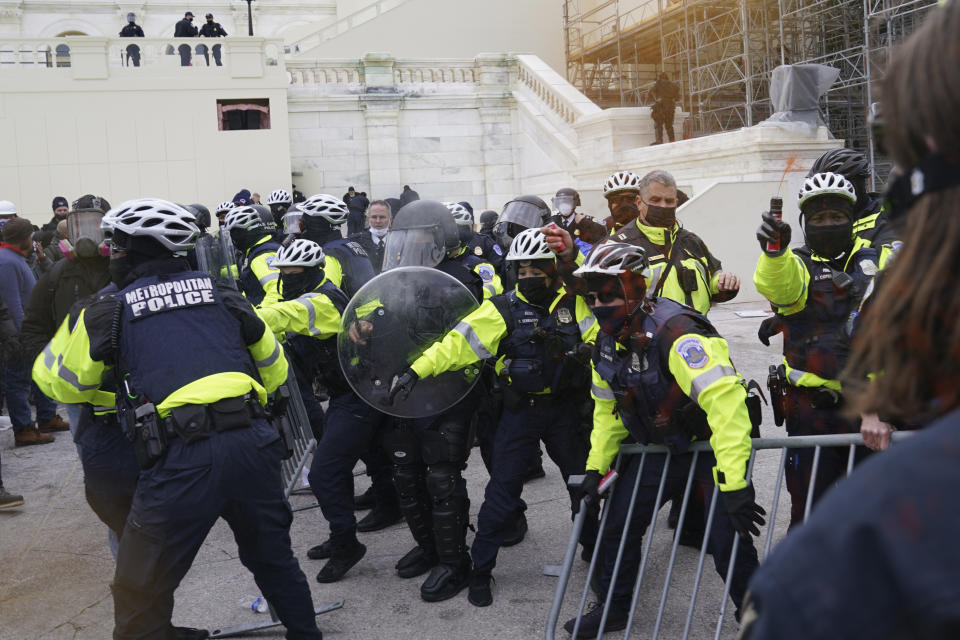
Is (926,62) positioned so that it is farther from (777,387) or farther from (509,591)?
(509,591)

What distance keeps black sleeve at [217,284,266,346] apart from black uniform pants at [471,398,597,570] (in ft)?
5.10

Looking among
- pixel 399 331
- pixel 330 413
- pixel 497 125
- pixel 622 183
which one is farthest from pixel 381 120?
pixel 399 331

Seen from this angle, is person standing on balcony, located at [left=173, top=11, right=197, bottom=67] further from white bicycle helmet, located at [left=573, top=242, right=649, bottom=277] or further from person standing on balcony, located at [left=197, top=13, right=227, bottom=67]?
white bicycle helmet, located at [left=573, top=242, right=649, bottom=277]

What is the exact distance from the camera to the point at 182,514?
3.21m

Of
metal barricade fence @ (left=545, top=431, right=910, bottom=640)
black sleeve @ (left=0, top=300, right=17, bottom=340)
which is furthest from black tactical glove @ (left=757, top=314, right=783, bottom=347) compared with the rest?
black sleeve @ (left=0, top=300, right=17, bottom=340)

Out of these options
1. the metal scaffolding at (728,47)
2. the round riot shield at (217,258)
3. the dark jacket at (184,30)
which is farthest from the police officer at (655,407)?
the dark jacket at (184,30)

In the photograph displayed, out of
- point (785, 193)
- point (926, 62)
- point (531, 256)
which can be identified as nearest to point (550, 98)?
point (785, 193)

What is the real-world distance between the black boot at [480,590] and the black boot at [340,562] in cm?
82

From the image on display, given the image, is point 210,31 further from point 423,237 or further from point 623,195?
point 423,237

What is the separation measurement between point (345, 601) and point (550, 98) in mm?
19610

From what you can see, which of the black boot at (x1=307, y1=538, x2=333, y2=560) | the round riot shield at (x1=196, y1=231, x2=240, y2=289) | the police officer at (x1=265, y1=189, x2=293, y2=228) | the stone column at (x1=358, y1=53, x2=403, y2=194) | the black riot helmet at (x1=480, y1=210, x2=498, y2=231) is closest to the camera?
the black boot at (x1=307, y1=538, x2=333, y2=560)

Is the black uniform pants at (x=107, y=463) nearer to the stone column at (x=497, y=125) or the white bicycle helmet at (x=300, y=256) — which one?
the white bicycle helmet at (x=300, y=256)

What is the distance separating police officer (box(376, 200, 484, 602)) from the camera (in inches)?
186

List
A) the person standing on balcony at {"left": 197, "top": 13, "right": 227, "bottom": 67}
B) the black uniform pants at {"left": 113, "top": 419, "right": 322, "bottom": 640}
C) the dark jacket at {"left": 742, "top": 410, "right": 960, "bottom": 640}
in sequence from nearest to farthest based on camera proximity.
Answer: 1. the dark jacket at {"left": 742, "top": 410, "right": 960, "bottom": 640}
2. the black uniform pants at {"left": 113, "top": 419, "right": 322, "bottom": 640}
3. the person standing on balcony at {"left": 197, "top": 13, "right": 227, "bottom": 67}
